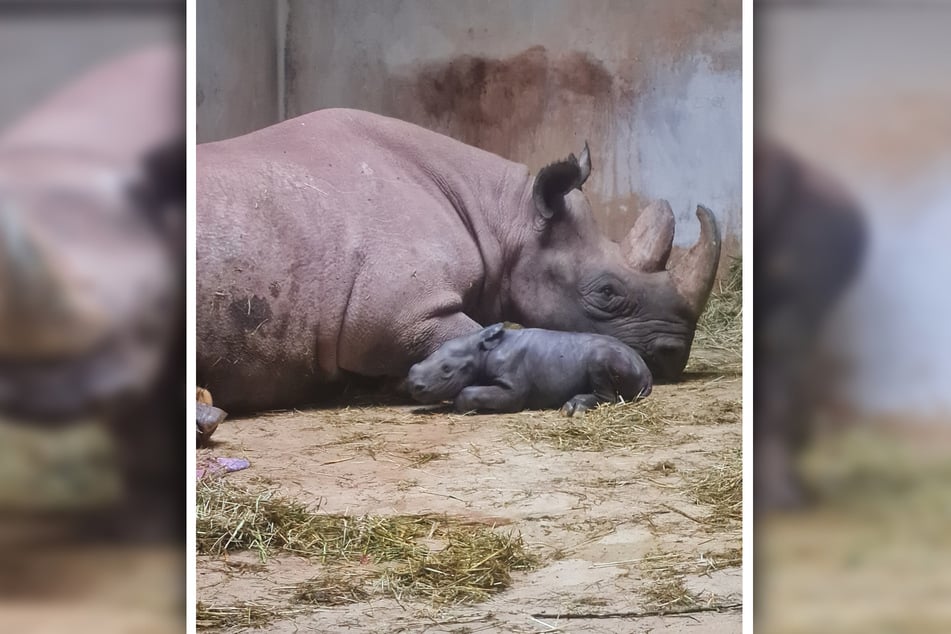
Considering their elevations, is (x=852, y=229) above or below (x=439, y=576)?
above

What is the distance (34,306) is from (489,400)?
155 cm

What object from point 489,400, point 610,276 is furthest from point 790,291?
point 489,400

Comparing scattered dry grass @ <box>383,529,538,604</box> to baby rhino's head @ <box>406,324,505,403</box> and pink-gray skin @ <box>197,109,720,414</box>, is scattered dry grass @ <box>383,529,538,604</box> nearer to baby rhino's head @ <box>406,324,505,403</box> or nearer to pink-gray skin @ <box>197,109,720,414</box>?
baby rhino's head @ <box>406,324,505,403</box>

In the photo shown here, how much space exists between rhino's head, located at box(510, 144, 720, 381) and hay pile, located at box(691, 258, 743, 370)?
0.05 metres

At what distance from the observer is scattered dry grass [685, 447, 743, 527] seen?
3.14 meters

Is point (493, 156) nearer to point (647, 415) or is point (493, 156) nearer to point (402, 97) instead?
point (402, 97)

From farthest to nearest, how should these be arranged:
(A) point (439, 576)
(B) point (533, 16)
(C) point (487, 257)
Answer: (C) point (487, 257) < (B) point (533, 16) < (A) point (439, 576)

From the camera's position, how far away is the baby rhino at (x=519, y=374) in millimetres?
3346

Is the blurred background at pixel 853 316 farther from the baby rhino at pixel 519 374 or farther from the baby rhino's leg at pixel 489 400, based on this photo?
the baby rhino's leg at pixel 489 400

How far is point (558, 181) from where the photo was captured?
3555 mm

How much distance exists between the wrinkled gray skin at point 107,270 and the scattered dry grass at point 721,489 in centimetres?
177

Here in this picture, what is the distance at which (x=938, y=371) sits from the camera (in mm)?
3102

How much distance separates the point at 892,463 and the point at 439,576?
159 cm

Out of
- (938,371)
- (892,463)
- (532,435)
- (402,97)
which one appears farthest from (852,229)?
(402,97)
